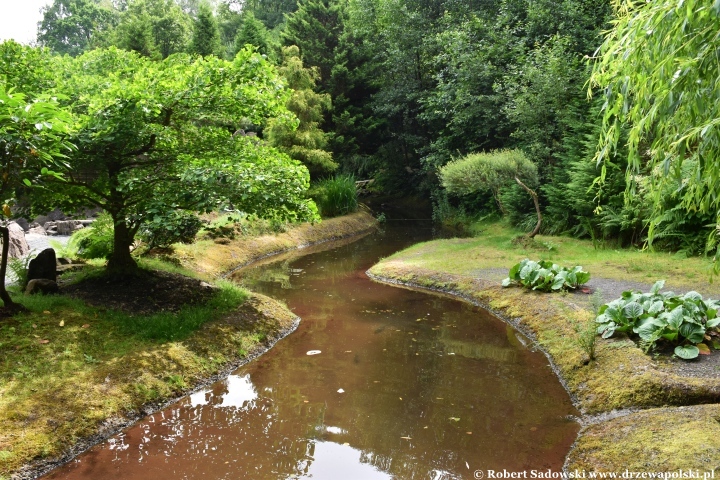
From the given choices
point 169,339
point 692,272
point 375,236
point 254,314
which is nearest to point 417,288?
point 254,314

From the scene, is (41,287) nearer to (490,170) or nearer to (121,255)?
(121,255)

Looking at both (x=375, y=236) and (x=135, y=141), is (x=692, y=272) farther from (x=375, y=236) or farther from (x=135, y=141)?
(x=375, y=236)

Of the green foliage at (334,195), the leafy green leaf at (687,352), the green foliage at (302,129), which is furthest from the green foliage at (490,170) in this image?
the leafy green leaf at (687,352)

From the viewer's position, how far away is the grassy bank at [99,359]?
15.6 feet

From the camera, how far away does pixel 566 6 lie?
57.4ft

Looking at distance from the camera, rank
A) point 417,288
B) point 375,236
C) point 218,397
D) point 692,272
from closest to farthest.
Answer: point 218,397, point 692,272, point 417,288, point 375,236

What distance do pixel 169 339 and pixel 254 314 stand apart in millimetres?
1761

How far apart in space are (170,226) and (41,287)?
2242mm

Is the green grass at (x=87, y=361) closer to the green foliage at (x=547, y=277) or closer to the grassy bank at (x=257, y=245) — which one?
the grassy bank at (x=257, y=245)

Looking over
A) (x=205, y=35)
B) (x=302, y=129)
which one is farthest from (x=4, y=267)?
(x=205, y=35)

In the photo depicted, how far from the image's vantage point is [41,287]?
7.37m

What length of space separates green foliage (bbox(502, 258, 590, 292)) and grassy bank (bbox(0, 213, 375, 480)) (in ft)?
13.7

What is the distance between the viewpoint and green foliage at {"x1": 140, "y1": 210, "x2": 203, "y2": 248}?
22.3 ft

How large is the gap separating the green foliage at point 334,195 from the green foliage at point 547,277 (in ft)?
36.8
